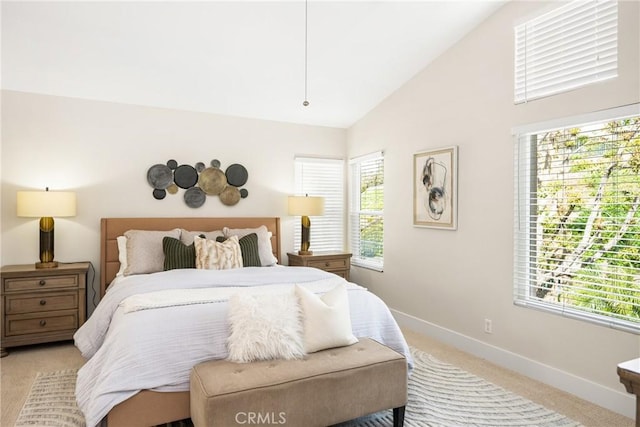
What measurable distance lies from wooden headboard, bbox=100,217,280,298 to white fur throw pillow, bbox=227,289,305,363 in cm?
221

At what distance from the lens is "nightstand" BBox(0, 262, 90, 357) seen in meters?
3.53

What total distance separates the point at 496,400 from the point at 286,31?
3.21 metres

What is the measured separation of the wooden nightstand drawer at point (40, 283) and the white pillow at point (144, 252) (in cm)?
50

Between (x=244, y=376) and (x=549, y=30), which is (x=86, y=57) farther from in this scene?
(x=549, y=30)

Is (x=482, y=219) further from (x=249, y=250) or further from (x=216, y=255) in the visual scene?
Result: (x=216, y=255)

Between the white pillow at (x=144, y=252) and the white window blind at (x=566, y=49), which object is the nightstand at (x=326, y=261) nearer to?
the white pillow at (x=144, y=252)

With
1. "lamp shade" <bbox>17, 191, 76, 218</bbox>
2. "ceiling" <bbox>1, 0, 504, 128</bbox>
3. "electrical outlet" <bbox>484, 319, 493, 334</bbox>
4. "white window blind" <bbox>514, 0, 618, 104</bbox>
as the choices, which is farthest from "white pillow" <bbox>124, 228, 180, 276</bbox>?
"white window blind" <bbox>514, 0, 618, 104</bbox>

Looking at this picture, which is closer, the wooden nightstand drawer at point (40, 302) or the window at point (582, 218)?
the window at point (582, 218)

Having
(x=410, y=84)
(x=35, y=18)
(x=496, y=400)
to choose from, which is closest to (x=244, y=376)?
(x=496, y=400)

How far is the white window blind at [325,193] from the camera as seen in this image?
528 centimetres

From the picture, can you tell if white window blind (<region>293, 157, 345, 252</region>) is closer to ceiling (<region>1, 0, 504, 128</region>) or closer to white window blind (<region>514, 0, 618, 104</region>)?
ceiling (<region>1, 0, 504, 128</region>)

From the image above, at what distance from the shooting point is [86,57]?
350cm

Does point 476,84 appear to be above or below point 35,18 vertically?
below

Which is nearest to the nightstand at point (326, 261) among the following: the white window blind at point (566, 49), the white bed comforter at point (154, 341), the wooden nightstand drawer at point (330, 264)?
the wooden nightstand drawer at point (330, 264)
